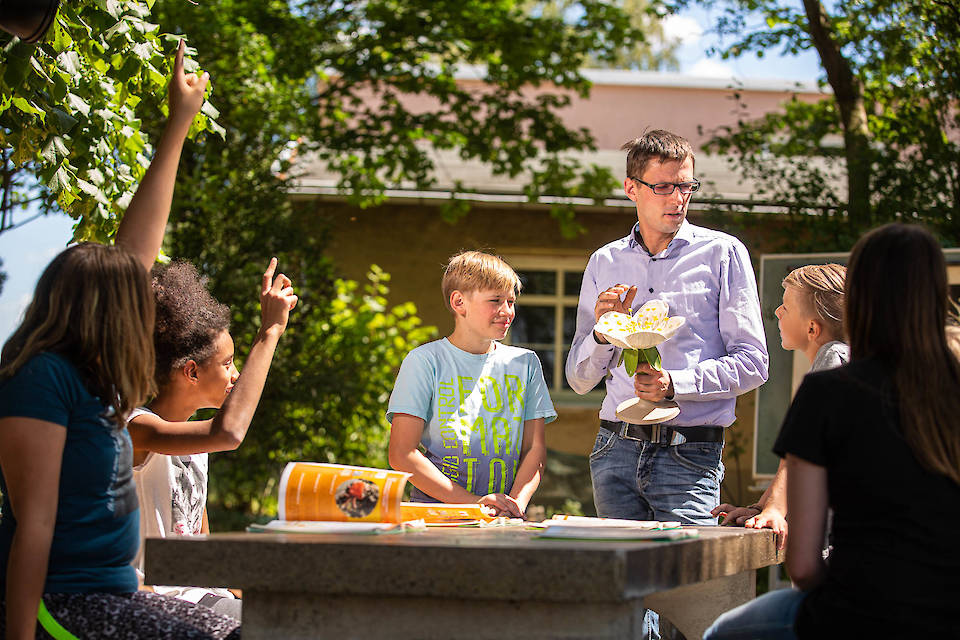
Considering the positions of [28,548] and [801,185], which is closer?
[28,548]

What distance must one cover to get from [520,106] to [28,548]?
8727 mm

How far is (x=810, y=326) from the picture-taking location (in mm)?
3492

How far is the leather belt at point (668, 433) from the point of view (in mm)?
3639

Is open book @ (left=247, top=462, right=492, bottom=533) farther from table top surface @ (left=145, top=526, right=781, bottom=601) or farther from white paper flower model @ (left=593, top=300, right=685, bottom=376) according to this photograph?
white paper flower model @ (left=593, top=300, right=685, bottom=376)

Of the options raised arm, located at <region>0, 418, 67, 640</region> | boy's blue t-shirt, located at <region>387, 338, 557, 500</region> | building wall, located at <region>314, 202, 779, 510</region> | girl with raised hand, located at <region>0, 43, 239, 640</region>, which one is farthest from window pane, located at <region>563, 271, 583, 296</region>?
raised arm, located at <region>0, 418, 67, 640</region>

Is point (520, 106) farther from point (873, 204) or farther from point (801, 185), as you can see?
point (873, 204)

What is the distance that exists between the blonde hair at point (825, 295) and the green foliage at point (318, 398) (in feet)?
19.0

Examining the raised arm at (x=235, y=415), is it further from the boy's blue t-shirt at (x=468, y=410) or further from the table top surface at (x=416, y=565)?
the boy's blue t-shirt at (x=468, y=410)

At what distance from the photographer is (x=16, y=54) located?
359 centimetres

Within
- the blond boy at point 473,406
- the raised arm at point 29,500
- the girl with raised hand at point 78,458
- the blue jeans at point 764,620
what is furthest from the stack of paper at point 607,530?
the raised arm at point 29,500

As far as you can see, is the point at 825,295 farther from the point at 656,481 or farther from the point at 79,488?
the point at 79,488

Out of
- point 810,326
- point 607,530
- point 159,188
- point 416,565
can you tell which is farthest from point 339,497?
point 810,326

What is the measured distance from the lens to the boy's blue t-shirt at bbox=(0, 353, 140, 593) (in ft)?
7.64

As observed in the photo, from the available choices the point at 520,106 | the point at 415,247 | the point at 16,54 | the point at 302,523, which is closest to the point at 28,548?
the point at 302,523
